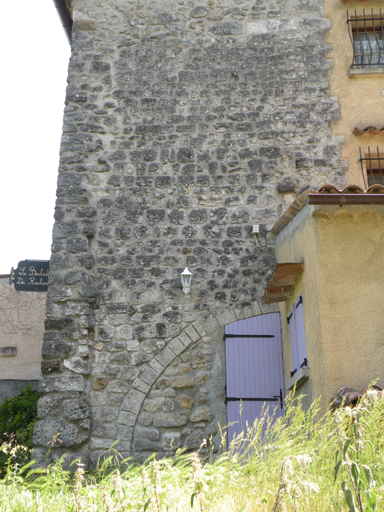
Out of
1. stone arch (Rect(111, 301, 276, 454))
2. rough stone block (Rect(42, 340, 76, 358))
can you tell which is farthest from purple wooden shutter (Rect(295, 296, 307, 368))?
rough stone block (Rect(42, 340, 76, 358))

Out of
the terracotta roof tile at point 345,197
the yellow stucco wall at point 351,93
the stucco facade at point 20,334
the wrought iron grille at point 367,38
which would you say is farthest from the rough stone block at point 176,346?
the wrought iron grille at point 367,38

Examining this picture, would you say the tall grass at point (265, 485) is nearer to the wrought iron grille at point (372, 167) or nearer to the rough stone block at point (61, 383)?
the rough stone block at point (61, 383)

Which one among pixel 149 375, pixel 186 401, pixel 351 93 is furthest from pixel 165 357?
pixel 351 93

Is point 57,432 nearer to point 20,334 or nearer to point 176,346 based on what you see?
point 176,346

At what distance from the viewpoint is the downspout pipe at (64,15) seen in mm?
7992

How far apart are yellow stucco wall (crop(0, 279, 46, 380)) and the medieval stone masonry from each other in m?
2.95

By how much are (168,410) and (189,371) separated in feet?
1.56

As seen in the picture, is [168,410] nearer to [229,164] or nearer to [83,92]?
[229,164]

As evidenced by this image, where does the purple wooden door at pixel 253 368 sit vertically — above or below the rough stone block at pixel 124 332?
below

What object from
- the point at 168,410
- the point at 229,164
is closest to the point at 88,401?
the point at 168,410

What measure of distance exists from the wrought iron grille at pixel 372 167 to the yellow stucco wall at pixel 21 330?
548cm

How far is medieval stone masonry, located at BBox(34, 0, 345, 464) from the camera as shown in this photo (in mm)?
6059

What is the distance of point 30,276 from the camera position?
22.7 ft

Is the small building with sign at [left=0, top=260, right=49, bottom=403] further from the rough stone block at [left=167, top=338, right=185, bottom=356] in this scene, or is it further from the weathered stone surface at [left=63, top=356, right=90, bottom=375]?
the rough stone block at [left=167, top=338, right=185, bottom=356]
